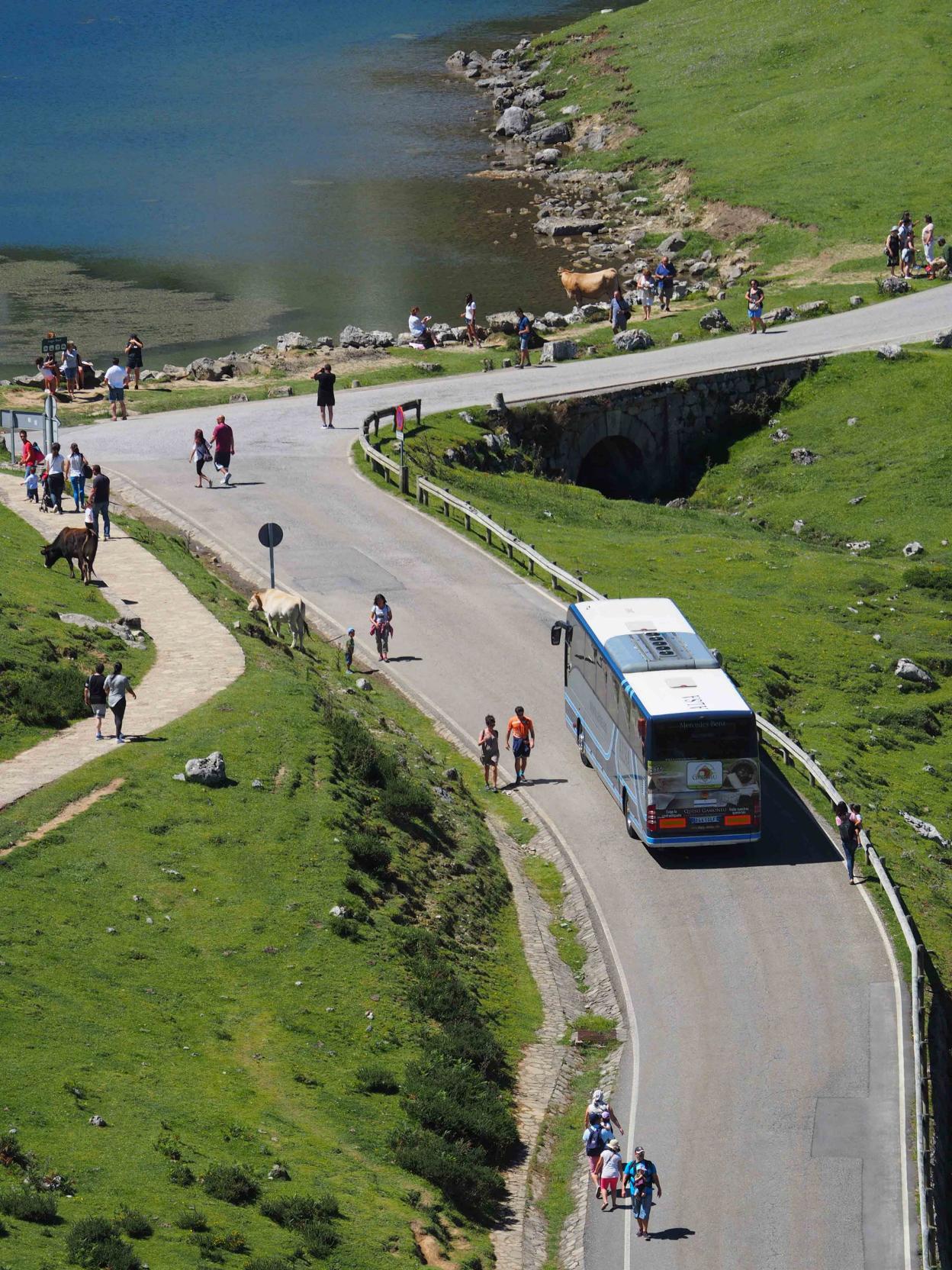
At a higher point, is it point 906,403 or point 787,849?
point 906,403

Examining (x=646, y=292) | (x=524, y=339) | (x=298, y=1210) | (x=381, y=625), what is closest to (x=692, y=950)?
(x=298, y=1210)

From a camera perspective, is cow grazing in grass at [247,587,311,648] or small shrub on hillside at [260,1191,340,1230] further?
cow grazing in grass at [247,587,311,648]

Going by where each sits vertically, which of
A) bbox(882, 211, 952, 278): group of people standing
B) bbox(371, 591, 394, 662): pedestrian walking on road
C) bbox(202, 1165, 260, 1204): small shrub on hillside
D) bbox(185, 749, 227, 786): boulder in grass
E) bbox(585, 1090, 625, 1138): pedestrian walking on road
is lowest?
bbox(585, 1090, 625, 1138): pedestrian walking on road

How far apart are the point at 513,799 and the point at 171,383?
3830 cm

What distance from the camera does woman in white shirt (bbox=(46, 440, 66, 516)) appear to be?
154ft

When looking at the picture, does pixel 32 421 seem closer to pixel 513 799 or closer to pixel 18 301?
pixel 513 799

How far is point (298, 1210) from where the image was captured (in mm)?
21453

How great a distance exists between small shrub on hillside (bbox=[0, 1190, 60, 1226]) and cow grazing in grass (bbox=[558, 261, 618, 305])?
70.1m

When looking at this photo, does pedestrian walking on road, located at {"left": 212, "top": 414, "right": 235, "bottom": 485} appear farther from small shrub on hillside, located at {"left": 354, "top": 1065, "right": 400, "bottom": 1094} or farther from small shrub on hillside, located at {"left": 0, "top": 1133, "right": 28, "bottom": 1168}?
small shrub on hillside, located at {"left": 0, "top": 1133, "right": 28, "bottom": 1168}

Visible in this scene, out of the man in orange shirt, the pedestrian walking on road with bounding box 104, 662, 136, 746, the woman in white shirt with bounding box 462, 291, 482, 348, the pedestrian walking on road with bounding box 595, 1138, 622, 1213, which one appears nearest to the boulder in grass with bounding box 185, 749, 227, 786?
the pedestrian walking on road with bounding box 104, 662, 136, 746

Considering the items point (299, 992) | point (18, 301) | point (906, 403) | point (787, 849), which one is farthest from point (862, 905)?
point (18, 301)

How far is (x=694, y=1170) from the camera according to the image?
25.4m

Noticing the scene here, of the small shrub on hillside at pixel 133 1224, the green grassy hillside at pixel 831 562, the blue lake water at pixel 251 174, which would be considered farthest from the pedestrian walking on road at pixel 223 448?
the small shrub on hillside at pixel 133 1224

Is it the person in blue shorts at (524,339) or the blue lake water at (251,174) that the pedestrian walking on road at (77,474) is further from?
the blue lake water at (251,174)
